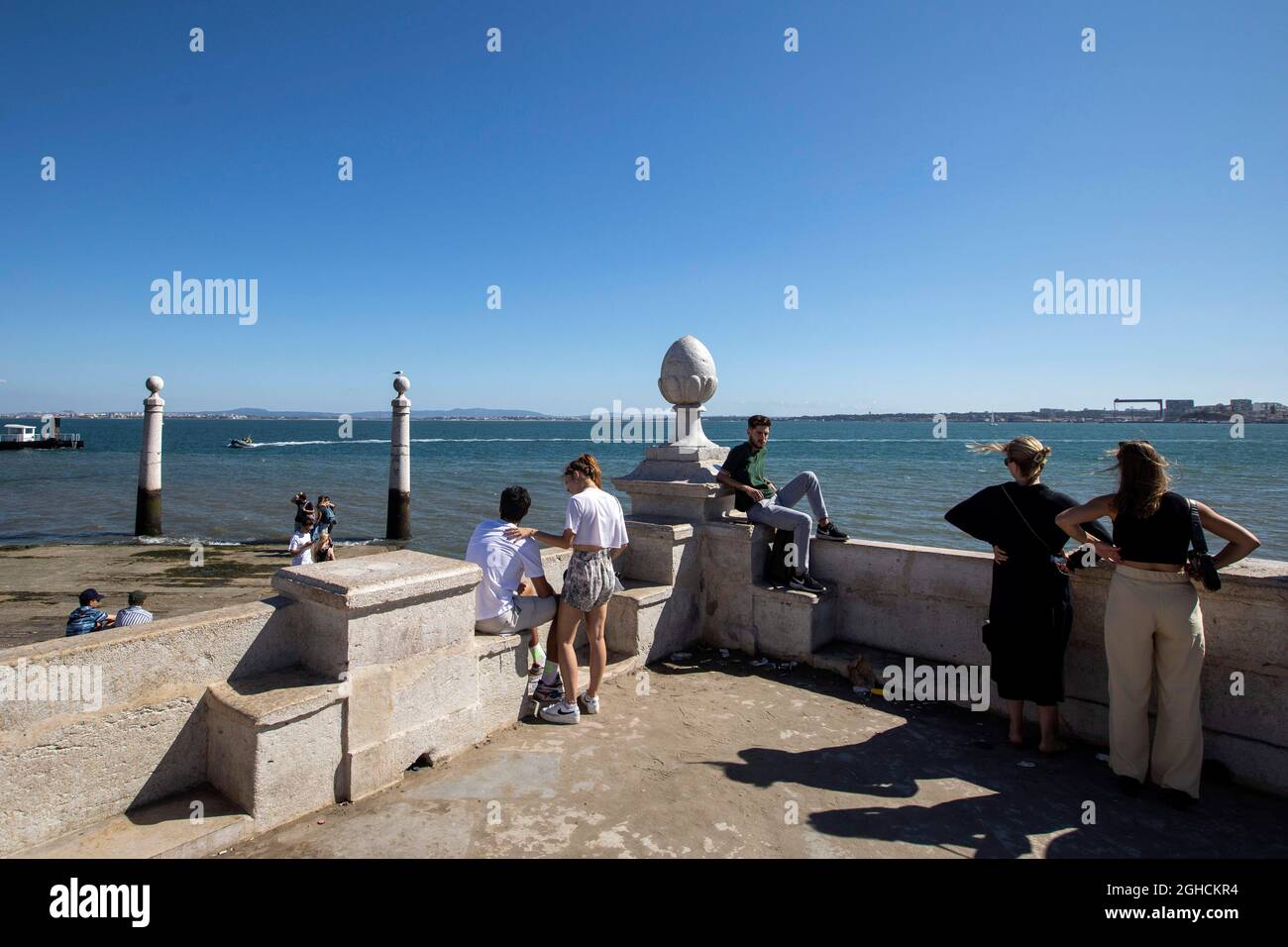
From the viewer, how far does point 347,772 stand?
10.4ft

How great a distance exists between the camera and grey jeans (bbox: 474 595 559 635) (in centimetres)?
398

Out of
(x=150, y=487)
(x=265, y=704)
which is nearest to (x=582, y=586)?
(x=265, y=704)

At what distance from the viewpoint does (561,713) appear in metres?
4.09

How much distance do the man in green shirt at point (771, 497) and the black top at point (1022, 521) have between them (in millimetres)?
1358

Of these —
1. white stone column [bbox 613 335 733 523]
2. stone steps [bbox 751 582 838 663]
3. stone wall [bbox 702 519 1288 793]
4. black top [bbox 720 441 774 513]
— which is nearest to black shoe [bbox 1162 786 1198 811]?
stone wall [bbox 702 519 1288 793]

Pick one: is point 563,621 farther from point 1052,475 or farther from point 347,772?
point 1052,475

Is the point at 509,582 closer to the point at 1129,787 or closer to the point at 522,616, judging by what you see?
the point at 522,616

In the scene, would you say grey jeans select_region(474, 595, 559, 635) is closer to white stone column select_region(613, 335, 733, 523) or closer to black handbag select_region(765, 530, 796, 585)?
white stone column select_region(613, 335, 733, 523)

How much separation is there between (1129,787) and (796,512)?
2623mm

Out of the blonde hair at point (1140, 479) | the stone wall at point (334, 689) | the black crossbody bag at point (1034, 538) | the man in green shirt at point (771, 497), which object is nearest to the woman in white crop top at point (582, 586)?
the stone wall at point (334, 689)

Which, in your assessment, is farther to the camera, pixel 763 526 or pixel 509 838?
pixel 763 526

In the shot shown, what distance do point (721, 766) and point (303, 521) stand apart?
34.5 feet

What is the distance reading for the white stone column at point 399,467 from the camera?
19.3 meters

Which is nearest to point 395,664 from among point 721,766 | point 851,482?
point 721,766
